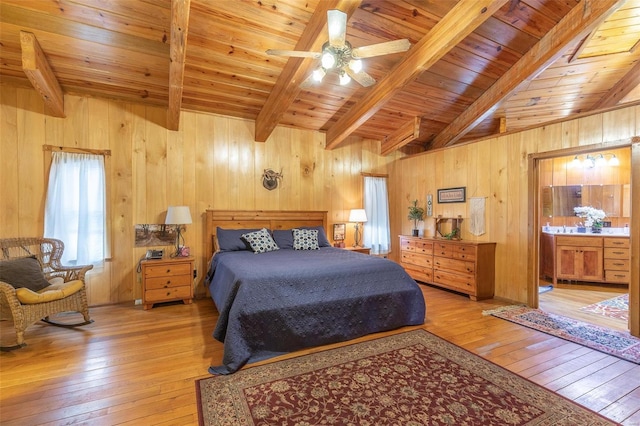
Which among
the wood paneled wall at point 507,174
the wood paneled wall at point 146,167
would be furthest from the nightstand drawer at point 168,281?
the wood paneled wall at point 507,174

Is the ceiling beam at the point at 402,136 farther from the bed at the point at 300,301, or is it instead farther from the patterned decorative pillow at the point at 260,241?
the patterned decorative pillow at the point at 260,241

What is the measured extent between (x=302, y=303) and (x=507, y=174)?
3497 mm

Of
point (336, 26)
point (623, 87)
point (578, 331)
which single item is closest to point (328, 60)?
point (336, 26)

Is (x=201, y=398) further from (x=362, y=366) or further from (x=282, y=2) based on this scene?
(x=282, y=2)

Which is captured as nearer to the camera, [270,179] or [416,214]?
[270,179]

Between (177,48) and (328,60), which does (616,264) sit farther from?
(177,48)

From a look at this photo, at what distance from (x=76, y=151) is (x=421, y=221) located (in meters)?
5.48

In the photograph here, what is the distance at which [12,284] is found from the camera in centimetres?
281

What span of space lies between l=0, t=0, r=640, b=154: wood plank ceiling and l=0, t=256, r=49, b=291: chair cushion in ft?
A: 6.14

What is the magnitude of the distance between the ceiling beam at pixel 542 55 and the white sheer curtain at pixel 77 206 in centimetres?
573

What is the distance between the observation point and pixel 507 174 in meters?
4.15

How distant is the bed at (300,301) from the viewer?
247 centimetres

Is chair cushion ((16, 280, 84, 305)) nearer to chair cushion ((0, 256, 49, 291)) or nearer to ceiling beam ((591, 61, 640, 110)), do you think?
chair cushion ((0, 256, 49, 291))

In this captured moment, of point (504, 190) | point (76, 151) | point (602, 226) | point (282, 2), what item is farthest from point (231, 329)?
point (602, 226)
